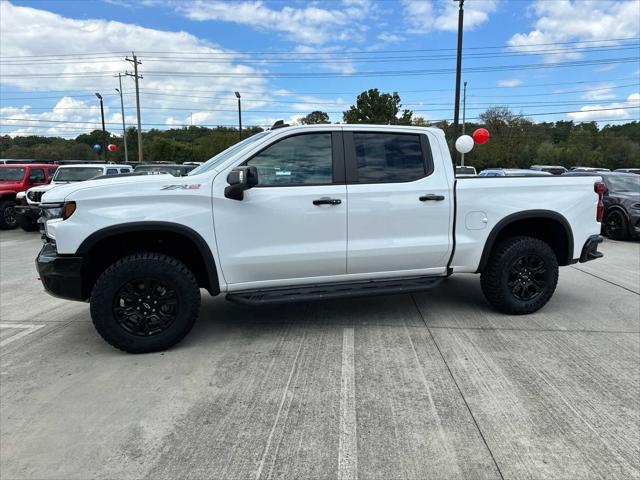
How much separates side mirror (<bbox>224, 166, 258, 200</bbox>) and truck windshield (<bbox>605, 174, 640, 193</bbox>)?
10986 mm

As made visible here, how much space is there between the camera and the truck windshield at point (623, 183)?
11.5 m

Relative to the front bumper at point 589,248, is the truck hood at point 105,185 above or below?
above

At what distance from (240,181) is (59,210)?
1498 mm

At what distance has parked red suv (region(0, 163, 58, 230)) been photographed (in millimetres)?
13312

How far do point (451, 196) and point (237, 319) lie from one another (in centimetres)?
258

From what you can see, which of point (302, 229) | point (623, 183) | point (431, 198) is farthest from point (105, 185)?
point (623, 183)

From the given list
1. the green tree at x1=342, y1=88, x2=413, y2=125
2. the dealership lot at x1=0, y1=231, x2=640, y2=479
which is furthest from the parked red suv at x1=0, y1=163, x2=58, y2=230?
the green tree at x1=342, y1=88, x2=413, y2=125

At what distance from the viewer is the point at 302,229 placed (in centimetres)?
415

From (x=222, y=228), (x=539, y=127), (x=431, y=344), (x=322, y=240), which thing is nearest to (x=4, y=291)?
(x=222, y=228)

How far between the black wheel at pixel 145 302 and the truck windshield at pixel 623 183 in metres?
11.4

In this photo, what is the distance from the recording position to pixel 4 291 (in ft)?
20.7

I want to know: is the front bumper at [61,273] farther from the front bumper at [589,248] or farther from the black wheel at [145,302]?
the front bumper at [589,248]

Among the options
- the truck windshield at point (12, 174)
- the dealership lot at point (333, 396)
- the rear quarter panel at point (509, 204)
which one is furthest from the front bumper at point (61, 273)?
the truck windshield at point (12, 174)

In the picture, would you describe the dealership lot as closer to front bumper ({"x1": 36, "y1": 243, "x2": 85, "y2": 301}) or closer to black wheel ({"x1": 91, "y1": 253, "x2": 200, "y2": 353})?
black wheel ({"x1": 91, "y1": 253, "x2": 200, "y2": 353})
